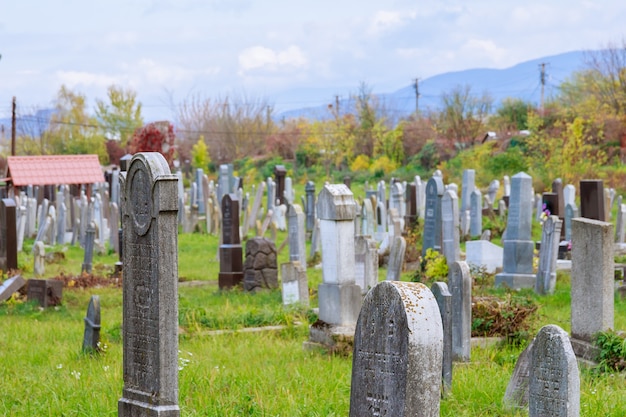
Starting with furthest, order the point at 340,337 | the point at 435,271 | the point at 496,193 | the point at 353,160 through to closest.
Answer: the point at 353,160
the point at 496,193
the point at 435,271
the point at 340,337

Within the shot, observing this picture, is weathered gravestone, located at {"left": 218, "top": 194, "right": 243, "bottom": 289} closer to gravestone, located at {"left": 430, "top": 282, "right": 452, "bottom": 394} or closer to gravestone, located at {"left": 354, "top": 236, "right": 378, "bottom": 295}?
gravestone, located at {"left": 354, "top": 236, "right": 378, "bottom": 295}

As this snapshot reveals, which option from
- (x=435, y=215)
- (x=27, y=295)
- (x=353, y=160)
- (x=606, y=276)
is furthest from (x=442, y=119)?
(x=606, y=276)

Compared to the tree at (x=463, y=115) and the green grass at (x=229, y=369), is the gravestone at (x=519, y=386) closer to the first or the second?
the green grass at (x=229, y=369)

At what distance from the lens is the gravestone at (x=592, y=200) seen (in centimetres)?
1555

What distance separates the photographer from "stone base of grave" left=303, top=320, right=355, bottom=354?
34.2 feet

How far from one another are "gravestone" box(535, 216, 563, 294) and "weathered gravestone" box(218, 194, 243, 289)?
16.2 feet

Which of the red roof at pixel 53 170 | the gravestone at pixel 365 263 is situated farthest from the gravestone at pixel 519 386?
the red roof at pixel 53 170

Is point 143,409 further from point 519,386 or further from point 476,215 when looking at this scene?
point 476,215

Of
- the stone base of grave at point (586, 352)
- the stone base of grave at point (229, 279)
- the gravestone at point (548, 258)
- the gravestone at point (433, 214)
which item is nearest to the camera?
the stone base of grave at point (586, 352)

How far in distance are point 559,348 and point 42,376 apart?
4655mm

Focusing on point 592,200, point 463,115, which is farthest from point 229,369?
point 463,115

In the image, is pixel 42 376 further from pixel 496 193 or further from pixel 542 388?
pixel 496 193

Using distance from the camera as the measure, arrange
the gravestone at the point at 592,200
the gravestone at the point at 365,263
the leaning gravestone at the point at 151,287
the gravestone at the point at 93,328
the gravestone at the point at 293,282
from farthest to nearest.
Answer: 1. the gravestone at the point at 592,200
2. the gravestone at the point at 365,263
3. the gravestone at the point at 293,282
4. the gravestone at the point at 93,328
5. the leaning gravestone at the point at 151,287

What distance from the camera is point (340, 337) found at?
10.5m
